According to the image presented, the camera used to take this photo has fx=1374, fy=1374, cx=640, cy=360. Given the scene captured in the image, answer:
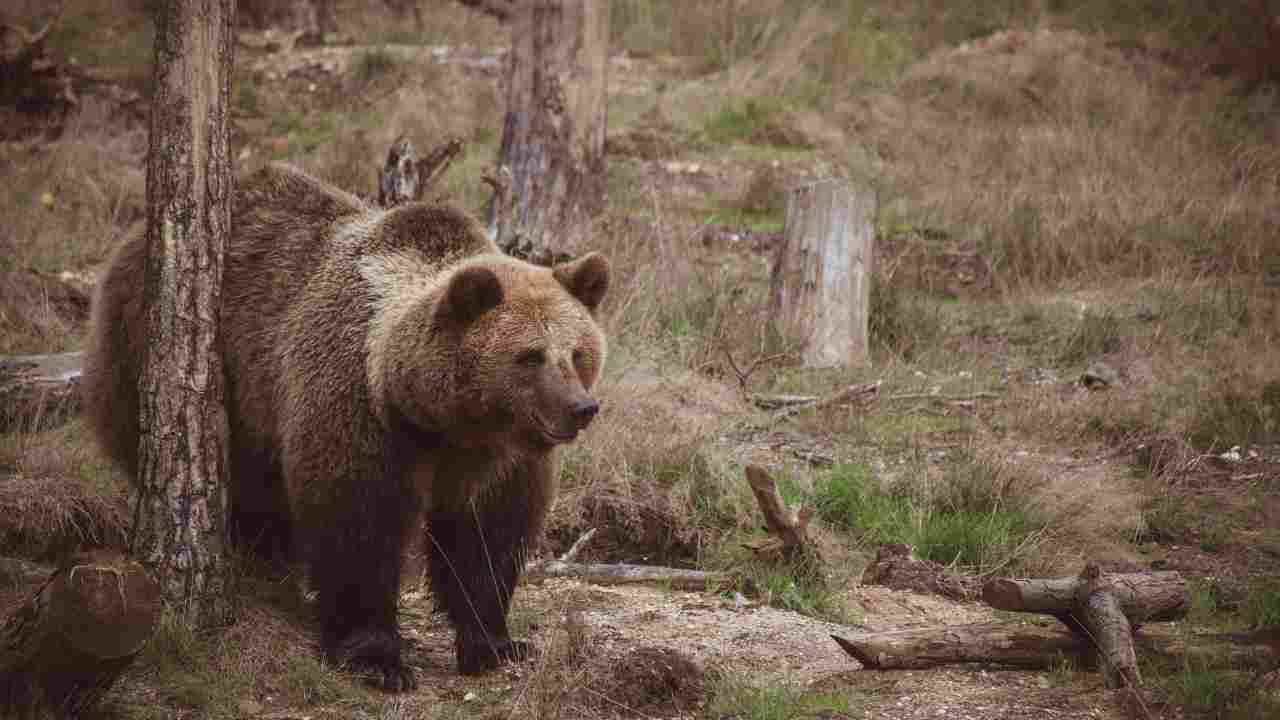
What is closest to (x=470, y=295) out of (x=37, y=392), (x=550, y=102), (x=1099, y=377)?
(x=37, y=392)

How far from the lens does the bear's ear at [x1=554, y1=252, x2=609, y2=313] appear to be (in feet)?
15.0

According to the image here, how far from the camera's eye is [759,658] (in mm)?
4984

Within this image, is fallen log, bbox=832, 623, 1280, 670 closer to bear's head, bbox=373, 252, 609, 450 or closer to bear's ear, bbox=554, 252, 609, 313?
bear's head, bbox=373, 252, 609, 450

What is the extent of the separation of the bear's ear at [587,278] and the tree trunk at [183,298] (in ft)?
3.89

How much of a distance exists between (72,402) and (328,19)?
10.4m

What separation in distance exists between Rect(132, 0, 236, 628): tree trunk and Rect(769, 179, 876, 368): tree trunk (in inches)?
186

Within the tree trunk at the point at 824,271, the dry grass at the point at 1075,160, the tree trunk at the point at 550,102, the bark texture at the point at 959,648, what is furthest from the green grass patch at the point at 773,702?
the dry grass at the point at 1075,160

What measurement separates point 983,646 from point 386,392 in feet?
7.21

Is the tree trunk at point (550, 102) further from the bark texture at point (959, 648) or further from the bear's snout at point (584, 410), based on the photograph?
the bear's snout at point (584, 410)

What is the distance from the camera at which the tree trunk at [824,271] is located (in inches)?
342

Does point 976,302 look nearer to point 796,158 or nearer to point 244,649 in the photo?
point 796,158

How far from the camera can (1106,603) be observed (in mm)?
4523

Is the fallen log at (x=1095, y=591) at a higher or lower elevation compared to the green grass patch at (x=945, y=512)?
higher

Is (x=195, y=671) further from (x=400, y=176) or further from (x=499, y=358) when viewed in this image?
(x=400, y=176)
